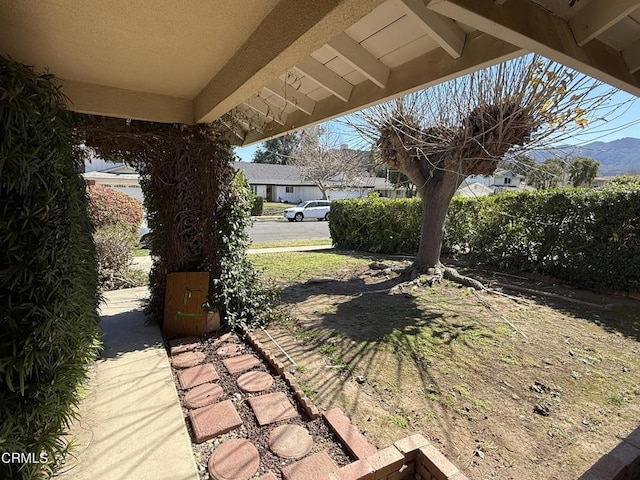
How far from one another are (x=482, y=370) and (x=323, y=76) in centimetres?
324

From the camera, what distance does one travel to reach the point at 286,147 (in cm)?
3622

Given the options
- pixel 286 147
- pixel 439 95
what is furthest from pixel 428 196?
pixel 286 147

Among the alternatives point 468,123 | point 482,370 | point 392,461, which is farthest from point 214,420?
point 468,123

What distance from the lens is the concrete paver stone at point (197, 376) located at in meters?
2.81

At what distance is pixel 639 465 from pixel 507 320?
8.12ft

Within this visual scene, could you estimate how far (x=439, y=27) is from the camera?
74.2 inches

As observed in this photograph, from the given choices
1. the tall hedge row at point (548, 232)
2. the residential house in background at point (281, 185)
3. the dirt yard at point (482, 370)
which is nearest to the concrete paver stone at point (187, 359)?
the dirt yard at point (482, 370)

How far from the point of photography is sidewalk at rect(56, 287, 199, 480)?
6.26 ft

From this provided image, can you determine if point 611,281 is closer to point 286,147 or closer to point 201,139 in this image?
point 201,139

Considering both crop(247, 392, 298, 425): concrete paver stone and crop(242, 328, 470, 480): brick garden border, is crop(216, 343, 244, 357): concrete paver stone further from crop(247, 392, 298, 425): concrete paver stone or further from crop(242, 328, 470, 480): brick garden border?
crop(242, 328, 470, 480): brick garden border

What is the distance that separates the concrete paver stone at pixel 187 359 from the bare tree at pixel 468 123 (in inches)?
163

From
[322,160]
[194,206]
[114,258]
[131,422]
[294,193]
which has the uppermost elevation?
[322,160]

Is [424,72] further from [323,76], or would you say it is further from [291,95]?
[291,95]

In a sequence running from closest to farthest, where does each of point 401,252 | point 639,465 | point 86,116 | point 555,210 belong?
Result: point 639,465
point 86,116
point 555,210
point 401,252
